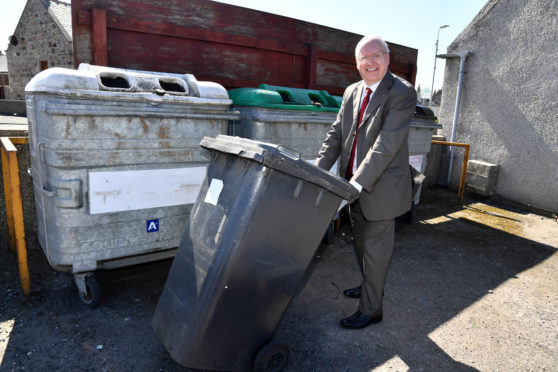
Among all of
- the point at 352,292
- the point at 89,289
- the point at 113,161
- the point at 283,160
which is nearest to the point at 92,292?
the point at 89,289

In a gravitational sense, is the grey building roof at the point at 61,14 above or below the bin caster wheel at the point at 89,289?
above

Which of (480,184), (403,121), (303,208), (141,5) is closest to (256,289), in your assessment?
(303,208)

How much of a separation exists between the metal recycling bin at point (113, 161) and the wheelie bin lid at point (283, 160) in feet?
2.34

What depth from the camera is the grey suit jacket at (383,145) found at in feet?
7.52

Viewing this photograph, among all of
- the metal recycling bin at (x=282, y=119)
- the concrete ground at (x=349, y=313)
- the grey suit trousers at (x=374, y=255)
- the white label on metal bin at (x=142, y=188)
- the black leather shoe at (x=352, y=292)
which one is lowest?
the concrete ground at (x=349, y=313)

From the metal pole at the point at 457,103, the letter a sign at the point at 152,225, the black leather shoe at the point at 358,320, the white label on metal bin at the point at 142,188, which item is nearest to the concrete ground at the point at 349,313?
the black leather shoe at the point at 358,320

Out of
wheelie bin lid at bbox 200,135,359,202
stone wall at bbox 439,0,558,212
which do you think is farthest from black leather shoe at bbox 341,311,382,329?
stone wall at bbox 439,0,558,212

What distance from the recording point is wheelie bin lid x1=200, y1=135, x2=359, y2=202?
1.79 metres

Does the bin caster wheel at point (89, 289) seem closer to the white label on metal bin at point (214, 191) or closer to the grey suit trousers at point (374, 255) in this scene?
the white label on metal bin at point (214, 191)

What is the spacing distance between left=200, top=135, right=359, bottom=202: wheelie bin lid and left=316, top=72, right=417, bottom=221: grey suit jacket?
0.26 m

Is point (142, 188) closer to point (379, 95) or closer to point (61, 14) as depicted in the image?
point (379, 95)

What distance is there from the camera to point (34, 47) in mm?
20203

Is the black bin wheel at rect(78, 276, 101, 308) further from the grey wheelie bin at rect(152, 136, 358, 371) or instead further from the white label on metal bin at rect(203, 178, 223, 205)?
the white label on metal bin at rect(203, 178, 223, 205)

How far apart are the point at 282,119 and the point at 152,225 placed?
4.58ft
